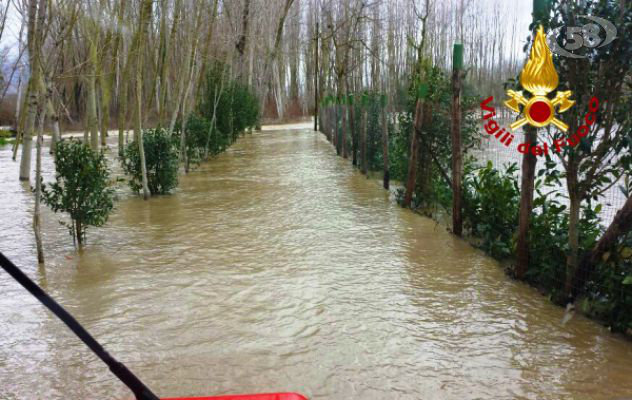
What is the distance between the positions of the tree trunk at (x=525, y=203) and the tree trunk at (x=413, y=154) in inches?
118

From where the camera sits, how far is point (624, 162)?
3.84m

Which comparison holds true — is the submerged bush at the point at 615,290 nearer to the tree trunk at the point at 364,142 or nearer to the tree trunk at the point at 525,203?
the tree trunk at the point at 525,203

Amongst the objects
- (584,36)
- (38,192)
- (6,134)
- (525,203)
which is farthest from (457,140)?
(6,134)

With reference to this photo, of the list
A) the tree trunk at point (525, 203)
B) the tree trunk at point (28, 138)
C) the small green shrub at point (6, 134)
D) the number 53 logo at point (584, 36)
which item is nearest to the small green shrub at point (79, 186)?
the tree trunk at point (525, 203)

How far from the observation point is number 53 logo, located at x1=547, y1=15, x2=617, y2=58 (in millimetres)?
3781

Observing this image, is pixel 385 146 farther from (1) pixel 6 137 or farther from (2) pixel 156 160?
(1) pixel 6 137

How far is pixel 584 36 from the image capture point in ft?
12.8

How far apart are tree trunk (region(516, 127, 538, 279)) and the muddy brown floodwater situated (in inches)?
7.5

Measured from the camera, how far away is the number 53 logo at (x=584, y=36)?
3.78 meters

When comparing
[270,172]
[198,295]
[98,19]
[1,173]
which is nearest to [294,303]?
[198,295]

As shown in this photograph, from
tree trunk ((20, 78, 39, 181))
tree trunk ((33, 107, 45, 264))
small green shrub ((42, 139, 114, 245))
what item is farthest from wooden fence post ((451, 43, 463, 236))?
tree trunk ((20, 78, 39, 181))

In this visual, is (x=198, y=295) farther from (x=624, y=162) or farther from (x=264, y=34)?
(x=264, y=34)

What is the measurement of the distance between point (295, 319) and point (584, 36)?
105 inches

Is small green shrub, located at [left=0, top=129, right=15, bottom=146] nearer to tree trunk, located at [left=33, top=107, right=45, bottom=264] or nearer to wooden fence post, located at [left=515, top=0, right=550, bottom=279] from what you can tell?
tree trunk, located at [left=33, top=107, right=45, bottom=264]
